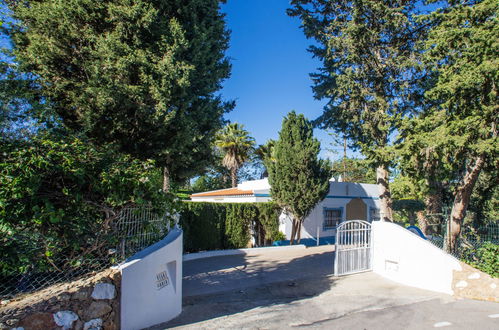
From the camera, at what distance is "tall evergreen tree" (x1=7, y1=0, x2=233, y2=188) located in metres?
6.35

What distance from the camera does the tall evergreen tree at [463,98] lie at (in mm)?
8328

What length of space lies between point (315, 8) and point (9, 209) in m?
16.1

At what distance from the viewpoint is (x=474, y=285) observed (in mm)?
7160

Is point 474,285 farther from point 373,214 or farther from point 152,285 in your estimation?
point 373,214

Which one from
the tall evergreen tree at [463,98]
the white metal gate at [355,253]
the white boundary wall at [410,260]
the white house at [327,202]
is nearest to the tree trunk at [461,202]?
the tall evergreen tree at [463,98]

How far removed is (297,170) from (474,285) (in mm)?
8130

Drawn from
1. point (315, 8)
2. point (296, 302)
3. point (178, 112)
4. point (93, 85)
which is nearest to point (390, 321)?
point (296, 302)

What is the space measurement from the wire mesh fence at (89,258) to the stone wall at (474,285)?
23.8 ft

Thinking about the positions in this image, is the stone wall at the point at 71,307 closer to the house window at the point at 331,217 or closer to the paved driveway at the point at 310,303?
the paved driveway at the point at 310,303

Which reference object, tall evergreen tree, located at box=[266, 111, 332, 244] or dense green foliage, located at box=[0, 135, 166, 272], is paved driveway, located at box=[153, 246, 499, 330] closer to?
dense green foliage, located at box=[0, 135, 166, 272]

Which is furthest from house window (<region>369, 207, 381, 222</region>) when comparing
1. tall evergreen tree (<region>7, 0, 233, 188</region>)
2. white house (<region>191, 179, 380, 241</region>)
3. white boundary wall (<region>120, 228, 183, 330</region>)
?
white boundary wall (<region>120, 228, 183, 330</region>)

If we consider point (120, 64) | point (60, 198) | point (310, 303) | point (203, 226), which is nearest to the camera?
point (60, 198)

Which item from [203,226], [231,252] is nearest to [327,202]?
[231,252]

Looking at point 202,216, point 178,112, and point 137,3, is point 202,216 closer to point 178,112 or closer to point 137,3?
point 178,112
